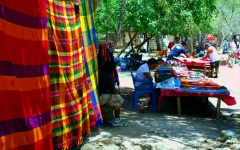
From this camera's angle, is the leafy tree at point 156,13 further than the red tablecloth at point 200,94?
Yes

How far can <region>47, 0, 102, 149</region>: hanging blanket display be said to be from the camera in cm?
391

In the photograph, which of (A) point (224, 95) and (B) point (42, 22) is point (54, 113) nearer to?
(B) point (42, 22)

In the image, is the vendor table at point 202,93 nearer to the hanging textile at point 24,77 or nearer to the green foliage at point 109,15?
the hanging textile at point 24,77

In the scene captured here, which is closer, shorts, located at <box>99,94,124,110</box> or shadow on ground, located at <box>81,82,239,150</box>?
shadow on ground, located at <box>81,82,239,150</box>

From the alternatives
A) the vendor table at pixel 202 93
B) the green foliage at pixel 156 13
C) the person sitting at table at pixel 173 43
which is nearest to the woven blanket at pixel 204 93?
the vendor table at pixel 202 93

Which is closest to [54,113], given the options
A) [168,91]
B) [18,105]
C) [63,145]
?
[63,145]

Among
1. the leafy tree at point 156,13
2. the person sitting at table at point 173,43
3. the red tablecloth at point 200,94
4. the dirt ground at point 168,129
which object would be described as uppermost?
the leafy tree at point 156,13

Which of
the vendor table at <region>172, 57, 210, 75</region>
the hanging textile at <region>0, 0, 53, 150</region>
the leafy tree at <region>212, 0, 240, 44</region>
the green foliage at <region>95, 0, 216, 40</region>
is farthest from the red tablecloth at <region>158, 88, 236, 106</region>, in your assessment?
the leafy tree at <region>212, 0, 240, 44</region>

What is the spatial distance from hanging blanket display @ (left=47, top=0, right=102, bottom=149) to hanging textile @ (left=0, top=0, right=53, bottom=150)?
428 millimetres

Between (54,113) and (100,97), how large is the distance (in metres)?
2.41

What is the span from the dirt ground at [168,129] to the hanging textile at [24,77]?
1990mm

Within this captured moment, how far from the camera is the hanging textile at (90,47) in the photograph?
17.1 ft

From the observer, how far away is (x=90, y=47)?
5.52 m

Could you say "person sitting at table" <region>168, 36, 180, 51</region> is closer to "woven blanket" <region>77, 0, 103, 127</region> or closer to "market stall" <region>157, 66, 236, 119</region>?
"market stall" <region>157, 66, 236, 119</region>
